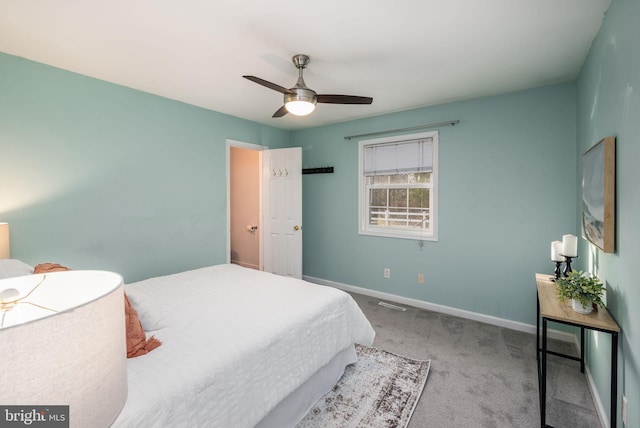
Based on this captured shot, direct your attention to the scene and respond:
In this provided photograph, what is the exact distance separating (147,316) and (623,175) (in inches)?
105

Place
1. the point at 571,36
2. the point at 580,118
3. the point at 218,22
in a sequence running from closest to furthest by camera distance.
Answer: the point at 218,22 → the point at 571,36 → the point at 580,118

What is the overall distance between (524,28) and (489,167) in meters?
1.56

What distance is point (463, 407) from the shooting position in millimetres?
1994

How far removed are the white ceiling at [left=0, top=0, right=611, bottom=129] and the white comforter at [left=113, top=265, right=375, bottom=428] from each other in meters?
1.80

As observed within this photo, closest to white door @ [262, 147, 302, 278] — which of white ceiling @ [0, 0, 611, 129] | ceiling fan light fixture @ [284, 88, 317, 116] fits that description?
white ceiling @ [0, 0, 611, 129]

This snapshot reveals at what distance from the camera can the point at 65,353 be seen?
17.0 inches

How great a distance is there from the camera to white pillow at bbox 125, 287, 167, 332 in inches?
63.9

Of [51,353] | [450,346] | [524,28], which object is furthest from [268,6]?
[450,346]

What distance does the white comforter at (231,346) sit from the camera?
122 cm

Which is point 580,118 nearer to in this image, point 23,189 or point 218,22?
point 218,22

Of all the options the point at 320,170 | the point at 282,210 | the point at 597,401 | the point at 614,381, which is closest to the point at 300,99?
the point at 320,170

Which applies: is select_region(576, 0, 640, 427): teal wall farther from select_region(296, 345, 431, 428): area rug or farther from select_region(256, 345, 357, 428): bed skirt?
select_region(256, 345, 357, 428): bed skirt

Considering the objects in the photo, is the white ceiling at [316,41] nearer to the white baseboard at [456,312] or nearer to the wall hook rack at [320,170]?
the wall hook rack at [320,170]

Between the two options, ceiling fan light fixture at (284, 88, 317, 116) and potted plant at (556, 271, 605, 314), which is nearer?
potted plant at (556, 271, 605, 314)
